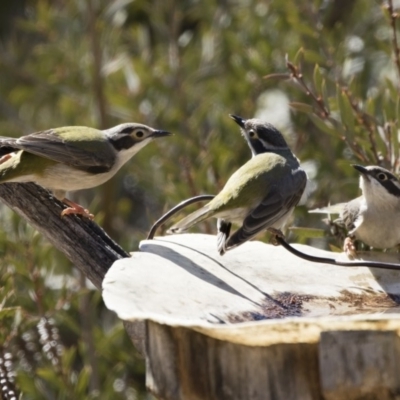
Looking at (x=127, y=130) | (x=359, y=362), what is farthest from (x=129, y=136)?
(x=359, y=362)

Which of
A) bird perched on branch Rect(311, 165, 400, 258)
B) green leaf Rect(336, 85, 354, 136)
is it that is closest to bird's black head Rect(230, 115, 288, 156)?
green leaf Rect(336, 85, 354, 136)

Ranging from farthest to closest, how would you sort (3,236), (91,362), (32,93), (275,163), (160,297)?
(32,93) < (91,362) < (3,236) < (275,163) < (160,297)

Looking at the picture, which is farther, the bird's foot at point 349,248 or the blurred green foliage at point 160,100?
the blurred green foliage at point 160,100

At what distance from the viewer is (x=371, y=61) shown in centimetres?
972

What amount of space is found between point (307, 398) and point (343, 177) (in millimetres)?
4678

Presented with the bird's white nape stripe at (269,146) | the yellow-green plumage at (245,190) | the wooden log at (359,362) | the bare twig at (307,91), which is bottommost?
the wooden log at (359,362)

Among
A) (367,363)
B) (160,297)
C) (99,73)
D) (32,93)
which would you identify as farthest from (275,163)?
(32,93)

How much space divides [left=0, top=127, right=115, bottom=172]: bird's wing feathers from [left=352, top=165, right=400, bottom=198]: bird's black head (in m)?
1.56

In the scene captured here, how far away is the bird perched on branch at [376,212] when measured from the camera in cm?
589

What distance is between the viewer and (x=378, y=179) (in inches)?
232

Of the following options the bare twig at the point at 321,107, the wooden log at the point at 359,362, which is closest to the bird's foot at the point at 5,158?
the bare twig at the point at 321,107

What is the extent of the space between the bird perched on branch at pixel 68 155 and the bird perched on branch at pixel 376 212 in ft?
4.03

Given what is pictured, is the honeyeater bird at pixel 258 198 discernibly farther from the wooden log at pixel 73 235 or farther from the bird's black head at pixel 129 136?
the bird's black head at pixel 129 136

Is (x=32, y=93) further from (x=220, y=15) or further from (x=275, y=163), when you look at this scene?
(x=275, y=163)
